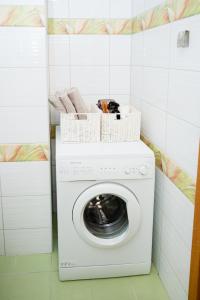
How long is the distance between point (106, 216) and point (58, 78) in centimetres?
117

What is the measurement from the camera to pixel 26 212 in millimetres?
2312

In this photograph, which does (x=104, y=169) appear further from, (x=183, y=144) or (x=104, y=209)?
(x=183, y=144)

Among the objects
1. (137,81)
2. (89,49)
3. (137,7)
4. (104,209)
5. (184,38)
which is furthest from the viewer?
(89,49)

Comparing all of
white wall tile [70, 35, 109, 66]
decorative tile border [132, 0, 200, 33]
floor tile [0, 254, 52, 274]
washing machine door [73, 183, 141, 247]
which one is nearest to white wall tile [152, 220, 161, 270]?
washing machine door [73, 183, 141, 247]

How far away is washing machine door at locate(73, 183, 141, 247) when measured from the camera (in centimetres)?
192

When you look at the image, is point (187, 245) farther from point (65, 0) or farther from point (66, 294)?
point (65, 0)

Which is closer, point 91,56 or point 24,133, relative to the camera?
point 24,133

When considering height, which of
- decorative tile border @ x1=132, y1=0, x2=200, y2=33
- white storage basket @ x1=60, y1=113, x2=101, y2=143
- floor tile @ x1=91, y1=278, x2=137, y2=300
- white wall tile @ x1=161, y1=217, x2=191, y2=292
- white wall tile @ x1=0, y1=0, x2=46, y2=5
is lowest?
Result: floor tile @ x1=91, y1=278, x2=137, y2=300

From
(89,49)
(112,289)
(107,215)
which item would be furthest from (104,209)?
(89,49)

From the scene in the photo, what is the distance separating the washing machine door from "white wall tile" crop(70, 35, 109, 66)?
3.76 feet

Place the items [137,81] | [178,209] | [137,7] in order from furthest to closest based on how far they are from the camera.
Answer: [137,81] < [137,7] < [178,209]

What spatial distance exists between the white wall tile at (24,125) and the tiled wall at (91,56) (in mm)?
571

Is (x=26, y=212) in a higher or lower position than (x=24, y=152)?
lower

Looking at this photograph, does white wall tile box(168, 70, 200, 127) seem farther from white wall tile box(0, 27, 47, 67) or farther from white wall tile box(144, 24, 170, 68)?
white wall tile box(0, 27, 47, 67)
